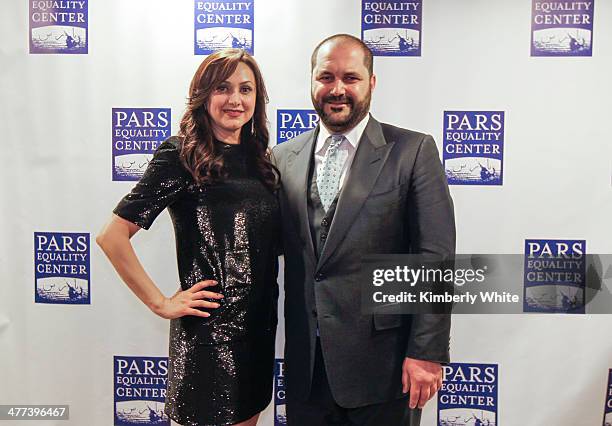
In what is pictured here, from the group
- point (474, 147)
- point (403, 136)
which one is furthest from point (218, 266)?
point (474, 147)

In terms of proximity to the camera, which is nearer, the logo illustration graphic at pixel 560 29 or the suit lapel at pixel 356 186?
the suit lapel at pixel 356 186

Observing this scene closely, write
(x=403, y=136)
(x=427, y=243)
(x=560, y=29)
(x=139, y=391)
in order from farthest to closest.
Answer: (x=139, y=391) → (x=560, y=29) → (x=403, y=136) → (x=427, y=243)

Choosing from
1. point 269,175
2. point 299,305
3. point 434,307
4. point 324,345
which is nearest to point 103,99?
point 269,175

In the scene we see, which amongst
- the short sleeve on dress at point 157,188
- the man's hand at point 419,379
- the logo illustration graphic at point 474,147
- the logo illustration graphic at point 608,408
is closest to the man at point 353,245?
the man's hand at point 419,379

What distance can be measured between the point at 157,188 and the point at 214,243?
0.25 metres

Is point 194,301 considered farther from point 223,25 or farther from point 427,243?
point 223,25

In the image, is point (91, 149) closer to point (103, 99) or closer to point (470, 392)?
point (103, 99)

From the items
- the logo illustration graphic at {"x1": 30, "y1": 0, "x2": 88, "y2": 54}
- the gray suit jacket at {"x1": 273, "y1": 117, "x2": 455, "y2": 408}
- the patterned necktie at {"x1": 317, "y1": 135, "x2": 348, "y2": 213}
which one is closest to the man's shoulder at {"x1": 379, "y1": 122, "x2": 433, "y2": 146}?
the gray suit jacket at {"x1": 273, "y1": 117, "x2": 455, "y2": 408}

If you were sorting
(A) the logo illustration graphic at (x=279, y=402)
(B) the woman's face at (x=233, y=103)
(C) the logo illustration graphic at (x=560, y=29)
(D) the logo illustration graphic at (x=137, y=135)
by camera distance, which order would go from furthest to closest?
(A) the logo illustration graphic at (x=279, y=402) → (D) the logo illustration graphic at (x=137, y=135) → (C) the logo illustration graphic at (x=560, y=29) → (B) the woman's face at (x=233, y=103)

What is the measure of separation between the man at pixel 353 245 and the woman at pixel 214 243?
0.11 metres

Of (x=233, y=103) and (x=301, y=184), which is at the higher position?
(x=233, y=103)

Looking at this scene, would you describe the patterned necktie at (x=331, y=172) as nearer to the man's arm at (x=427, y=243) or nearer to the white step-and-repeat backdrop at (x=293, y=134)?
the man's arm at (x=427, y=243)

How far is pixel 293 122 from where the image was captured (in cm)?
227

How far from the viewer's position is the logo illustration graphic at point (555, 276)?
2234mm
